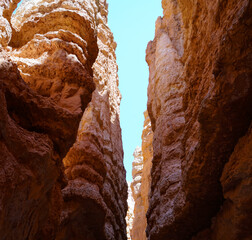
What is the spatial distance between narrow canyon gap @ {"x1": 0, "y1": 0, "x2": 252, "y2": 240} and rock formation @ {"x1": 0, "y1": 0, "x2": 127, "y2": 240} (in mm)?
28

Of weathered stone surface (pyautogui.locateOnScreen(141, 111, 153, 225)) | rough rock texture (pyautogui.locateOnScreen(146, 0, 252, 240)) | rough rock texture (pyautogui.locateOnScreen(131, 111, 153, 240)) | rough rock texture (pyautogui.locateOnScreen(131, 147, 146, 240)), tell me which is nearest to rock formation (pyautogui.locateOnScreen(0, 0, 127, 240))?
rough rock texture (pyautogui.locateOnScreen(146, 0, 252, 240))

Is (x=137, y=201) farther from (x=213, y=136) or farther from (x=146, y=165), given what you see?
(x=213, y=136)

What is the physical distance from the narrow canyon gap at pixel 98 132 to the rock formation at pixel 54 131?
0.09 feet

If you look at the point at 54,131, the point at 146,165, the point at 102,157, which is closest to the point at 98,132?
the point at 102,157

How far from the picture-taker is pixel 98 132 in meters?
10.8

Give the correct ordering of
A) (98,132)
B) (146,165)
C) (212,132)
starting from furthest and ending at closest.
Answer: (146,165)
(98,132)
(212,132)

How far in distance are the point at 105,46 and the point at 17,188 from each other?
1321 centimetres

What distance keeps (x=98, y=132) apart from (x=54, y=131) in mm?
4988

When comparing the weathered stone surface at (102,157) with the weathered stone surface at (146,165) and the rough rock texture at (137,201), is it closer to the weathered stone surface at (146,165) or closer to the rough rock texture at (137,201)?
the weathered stone surface at (146,165)

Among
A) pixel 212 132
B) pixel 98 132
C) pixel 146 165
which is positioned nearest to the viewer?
pixel 212 132

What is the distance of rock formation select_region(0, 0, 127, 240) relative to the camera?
14.9 feet

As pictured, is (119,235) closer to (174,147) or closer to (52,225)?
(174,147)

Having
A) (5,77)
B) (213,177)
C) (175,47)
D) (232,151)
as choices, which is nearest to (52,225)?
(5,77)

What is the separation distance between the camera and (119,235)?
10.8 m
